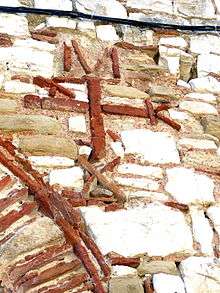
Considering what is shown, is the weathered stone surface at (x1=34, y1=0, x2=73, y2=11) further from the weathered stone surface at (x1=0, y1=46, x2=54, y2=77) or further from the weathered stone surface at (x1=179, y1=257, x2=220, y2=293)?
the weathered stone surface at (x1=179, y1=257, x2=220, y2=293)

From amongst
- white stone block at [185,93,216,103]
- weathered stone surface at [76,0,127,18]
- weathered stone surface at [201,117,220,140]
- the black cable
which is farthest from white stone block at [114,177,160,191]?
weathered stone surface at [76,0,127,18]

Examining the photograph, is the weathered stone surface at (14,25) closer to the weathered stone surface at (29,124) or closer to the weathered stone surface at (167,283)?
the weathered stone surface at (29,124)

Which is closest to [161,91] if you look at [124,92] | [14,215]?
[124,92]

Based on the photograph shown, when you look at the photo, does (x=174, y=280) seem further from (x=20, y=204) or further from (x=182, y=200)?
(x=20, y=204)

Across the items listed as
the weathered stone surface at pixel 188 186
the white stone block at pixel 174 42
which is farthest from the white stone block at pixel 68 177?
the white stone block at pixel 174 42

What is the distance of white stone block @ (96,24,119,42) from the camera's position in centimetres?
532

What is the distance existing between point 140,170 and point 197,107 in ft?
3.27

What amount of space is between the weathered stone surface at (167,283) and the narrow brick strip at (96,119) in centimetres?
107

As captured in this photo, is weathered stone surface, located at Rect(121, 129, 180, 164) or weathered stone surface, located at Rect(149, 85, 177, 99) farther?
weathered stone surface, located at Rect(149, 85, 177, 99)

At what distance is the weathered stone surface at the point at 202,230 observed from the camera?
3.35m

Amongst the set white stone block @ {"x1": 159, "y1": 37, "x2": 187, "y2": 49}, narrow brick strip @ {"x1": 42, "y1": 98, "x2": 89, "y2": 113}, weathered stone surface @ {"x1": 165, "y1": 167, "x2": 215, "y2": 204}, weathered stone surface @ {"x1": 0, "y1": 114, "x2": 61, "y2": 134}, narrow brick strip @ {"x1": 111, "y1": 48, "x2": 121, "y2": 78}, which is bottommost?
weathered stone surface @ {"x1": 165, "y1": 167, "x2": 215, "y2": 204}

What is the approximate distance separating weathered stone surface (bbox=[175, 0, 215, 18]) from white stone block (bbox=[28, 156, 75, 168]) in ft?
8.54

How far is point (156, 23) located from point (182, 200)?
2.36 meters

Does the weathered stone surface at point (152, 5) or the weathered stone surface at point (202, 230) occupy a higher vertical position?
the weathered stone surface at point (152, 5)
